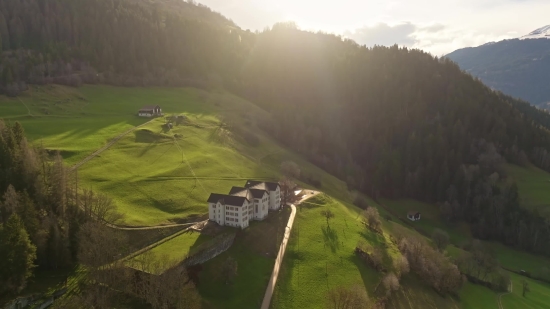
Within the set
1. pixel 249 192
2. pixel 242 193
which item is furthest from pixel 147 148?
pixel 242 193

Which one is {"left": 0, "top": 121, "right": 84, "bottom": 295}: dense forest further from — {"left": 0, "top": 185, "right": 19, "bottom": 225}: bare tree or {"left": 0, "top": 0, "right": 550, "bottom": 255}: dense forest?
{"left": 0, "top": 0, "right": 550, "bottom": 255}: dense forest

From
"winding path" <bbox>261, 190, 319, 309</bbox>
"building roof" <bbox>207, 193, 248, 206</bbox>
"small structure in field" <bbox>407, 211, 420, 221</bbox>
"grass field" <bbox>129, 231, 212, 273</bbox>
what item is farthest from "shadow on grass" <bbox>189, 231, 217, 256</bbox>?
"small structure in field" <bbox>407, 211, 420, 221</bbox>

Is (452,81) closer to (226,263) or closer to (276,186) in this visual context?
(276,186)

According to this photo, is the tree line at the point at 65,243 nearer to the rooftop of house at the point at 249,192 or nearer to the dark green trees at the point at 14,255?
the dark green trees at the point at 14,255

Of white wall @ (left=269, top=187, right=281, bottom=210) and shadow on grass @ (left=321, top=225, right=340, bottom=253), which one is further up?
white wall @ (left=269, top=187, right=281, bottom=210)

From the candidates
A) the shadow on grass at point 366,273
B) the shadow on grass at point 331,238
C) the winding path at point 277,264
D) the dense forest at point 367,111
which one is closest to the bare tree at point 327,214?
the shadow on grass at point 331,238

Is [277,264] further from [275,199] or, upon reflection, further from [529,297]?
[529,297]
